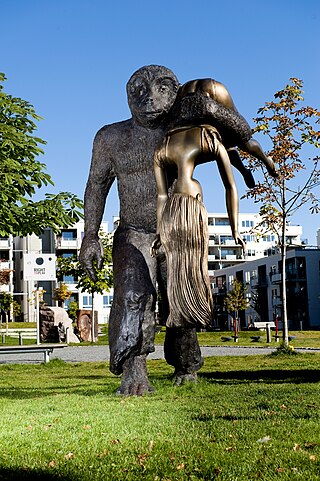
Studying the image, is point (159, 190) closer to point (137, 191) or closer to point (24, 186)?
point (137, 191)

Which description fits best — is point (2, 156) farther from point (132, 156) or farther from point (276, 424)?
point (276, 424)

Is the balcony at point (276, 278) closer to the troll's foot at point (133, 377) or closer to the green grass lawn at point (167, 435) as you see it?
the green grass lawn at point (167, 435)

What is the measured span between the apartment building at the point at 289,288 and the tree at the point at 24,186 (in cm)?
4846

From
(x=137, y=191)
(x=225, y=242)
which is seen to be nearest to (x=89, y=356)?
(x=137, y=191)

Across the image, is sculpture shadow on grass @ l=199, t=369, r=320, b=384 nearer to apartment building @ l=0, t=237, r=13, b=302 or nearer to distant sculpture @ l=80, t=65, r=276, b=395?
distant sculpture @ l=80, t=65, r=276, b=395

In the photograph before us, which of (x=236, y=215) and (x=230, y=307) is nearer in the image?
(x=236, y=215)

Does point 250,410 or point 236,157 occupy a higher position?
point 236,157

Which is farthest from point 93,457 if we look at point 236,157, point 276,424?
point 236,157

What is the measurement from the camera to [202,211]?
17.3 feet

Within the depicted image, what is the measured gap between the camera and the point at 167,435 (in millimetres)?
3857

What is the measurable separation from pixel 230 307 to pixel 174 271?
167 ft

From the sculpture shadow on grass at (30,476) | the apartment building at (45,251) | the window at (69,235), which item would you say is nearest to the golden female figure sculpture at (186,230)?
the sculpture shadow on grass at (30,476)

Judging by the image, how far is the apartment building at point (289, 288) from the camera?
63.1 m

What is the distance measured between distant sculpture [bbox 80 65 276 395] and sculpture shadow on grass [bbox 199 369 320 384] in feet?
4.45
